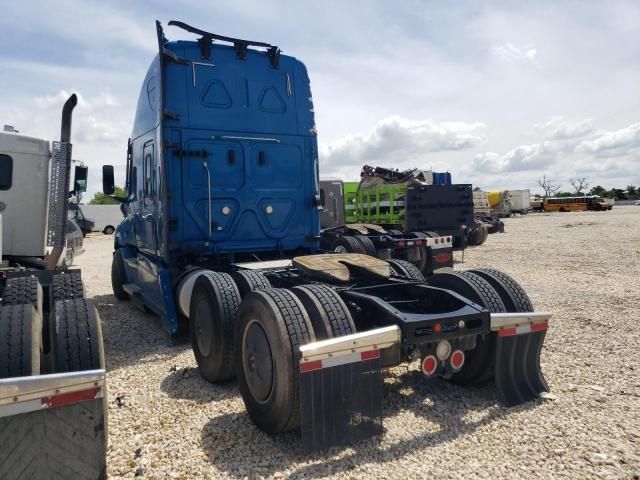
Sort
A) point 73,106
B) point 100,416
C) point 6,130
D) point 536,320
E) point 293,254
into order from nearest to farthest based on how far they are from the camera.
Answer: point 100,416, point 536,320, point 73,106, point 6,130, point 293,254

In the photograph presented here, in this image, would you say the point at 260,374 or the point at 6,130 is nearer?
the point at 260,374

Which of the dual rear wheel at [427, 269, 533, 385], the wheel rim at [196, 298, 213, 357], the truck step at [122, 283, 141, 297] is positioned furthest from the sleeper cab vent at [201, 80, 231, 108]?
the dual rear wheel at [427, 269, 533, 385]

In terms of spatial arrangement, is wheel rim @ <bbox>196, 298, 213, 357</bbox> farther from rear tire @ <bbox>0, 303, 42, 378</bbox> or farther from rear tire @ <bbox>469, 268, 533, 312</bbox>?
rear tire @ <bbox>469, 268, 533, 312</bbox>

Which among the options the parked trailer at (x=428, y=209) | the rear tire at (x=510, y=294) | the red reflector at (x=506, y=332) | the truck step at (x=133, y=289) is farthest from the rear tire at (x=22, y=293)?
the parked trailer at (x=428, y=209)

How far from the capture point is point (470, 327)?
11.7 feet

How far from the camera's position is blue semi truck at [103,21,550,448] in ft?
10.7

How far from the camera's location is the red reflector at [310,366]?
3.06 metres

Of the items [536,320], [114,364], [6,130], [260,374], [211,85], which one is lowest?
[114,364]

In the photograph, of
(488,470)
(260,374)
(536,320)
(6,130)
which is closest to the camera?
(488,470)

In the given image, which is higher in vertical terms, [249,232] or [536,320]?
[249,232]

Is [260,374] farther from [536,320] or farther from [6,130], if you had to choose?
[6,130]

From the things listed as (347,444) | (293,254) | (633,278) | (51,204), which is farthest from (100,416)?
(633,278)

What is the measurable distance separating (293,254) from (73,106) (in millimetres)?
3263

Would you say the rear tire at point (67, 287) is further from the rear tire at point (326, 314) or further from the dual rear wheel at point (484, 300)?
the dual rear wheel at point (484, 300)
